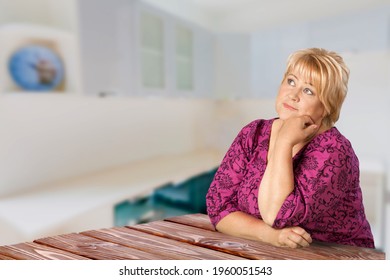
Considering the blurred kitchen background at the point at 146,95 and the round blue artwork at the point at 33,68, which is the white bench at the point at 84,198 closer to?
the blurred kitchen background at the point at 146,95

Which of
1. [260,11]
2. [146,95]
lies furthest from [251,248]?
[146,95]

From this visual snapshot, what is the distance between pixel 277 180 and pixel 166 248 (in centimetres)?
16

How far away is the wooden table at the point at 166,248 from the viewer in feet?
1.27

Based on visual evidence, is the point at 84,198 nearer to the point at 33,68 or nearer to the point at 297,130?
the point at 33,68

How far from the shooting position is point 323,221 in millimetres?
394

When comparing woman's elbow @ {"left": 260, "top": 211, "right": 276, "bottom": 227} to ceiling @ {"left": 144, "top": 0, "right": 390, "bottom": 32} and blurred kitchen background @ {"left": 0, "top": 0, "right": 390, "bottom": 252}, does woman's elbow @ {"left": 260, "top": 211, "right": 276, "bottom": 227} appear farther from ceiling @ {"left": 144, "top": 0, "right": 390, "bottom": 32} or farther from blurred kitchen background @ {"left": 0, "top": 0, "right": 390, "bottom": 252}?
ceiling @ {"left": 144, "top": 0, "right": 390, "bottom": 32}

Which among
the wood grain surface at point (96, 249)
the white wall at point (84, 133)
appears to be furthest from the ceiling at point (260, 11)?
the wood grain surface at point (96, 249)

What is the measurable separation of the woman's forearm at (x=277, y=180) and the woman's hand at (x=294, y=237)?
0.02m

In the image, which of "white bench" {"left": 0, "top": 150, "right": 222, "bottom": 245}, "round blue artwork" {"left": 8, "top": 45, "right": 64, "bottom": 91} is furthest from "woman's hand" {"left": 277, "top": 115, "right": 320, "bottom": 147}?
"round blue artwork" {"left": 8, "top": 45, "right": 64, "bottom": 91}

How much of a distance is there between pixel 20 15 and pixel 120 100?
0.53 m

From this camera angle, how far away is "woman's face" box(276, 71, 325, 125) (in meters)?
0.38

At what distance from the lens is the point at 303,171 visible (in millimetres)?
370
